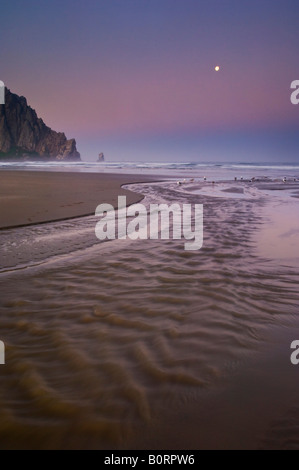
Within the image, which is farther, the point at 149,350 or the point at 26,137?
the point at 26,137

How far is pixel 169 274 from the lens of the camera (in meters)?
4.93

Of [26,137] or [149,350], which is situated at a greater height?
[26,137]

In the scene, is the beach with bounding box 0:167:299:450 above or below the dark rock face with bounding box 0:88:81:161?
below

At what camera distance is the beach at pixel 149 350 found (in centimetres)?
194

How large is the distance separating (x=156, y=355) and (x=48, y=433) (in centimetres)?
115

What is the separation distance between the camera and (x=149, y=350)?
2.82 m

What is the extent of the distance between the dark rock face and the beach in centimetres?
17281

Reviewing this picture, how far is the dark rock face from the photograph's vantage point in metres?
161

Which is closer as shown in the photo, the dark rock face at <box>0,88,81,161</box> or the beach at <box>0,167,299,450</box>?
the beach at <box>0,167,299,450</box>

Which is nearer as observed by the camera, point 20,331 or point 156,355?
point 156,355

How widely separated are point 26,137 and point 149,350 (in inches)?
7607

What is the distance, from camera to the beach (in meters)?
1.94

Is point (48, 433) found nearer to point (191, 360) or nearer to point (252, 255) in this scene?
point (191, 360)
